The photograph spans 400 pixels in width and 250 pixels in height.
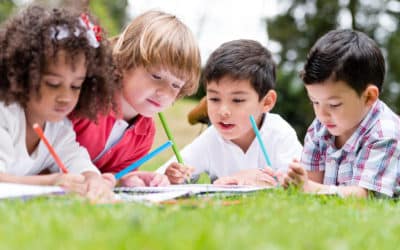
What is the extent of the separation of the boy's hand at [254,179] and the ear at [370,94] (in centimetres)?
57

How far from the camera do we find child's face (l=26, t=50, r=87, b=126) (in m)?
2.30

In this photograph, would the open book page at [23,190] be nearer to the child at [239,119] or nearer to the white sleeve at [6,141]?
the white sleeve at [6,141]

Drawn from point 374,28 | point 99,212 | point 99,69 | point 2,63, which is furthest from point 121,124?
point 374,28

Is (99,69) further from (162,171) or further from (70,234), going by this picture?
(70,234)

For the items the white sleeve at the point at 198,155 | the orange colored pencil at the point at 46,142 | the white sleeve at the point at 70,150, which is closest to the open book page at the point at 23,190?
the orange colored pencil at the point at 46,142

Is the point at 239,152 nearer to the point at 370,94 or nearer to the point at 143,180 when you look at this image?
the point at 143,180

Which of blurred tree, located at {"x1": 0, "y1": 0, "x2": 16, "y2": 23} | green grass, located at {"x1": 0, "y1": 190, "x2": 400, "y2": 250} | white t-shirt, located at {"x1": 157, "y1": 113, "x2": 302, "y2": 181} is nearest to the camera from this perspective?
green grass, located at {"x1": 0, "y1": 190, "x2": 400, "y2": 250}

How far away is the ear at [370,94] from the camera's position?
2.84m

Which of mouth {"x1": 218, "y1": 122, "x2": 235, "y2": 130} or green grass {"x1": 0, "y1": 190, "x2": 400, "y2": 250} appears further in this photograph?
mouth {"x1": 218, "y1": 122, "x2": 235, "y2": 130}

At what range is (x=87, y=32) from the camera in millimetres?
2404

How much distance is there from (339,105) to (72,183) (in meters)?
1.32

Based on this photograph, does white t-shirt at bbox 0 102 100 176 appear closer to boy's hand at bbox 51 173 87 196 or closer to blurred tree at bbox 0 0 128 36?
boy's hand at bbox 51 173 87 196

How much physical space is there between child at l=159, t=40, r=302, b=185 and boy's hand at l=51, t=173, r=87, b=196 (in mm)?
1073

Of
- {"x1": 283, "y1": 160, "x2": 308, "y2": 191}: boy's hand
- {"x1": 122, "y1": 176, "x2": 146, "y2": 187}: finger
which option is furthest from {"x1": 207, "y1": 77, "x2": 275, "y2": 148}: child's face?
{"x1": 283, "y1": 160, "x2": 308, "y2": 191}: boy's hand
